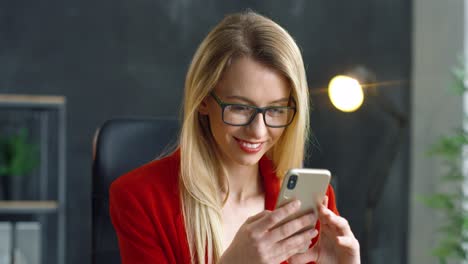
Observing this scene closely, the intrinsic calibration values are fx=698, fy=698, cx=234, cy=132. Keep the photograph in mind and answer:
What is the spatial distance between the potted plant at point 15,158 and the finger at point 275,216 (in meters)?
1.99

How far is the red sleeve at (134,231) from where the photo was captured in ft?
3.93

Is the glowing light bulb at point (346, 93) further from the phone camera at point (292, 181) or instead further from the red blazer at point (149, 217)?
the phone camera at point (292, 181)

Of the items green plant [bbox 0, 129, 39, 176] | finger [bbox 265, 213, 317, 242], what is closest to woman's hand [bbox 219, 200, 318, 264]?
finger [bbox 265, 213, 317, 242]

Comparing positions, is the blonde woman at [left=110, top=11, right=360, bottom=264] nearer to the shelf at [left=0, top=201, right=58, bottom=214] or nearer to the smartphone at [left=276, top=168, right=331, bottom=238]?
the smartphone at [left=276, top=168, right=331, bottom=238]

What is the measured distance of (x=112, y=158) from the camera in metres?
1.41

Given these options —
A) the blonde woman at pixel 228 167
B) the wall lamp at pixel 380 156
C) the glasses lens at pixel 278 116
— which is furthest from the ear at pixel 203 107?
the wall lamp at pixel 380 156

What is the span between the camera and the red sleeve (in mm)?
1199

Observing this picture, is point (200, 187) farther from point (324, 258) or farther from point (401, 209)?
point (401, 209)

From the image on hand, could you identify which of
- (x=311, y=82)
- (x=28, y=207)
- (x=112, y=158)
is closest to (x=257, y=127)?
(x=112, y=158)

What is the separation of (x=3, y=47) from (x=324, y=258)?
205 cm

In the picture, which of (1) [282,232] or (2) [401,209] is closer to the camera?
(1) [282,232]

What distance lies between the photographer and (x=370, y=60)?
312 centimetres

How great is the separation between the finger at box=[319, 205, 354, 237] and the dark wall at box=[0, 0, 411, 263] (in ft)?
5.89

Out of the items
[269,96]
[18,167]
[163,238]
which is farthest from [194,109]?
[18,167]
